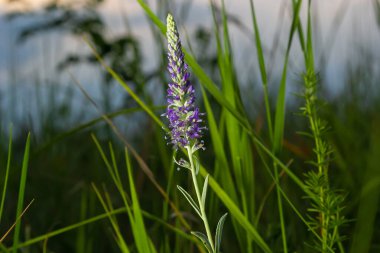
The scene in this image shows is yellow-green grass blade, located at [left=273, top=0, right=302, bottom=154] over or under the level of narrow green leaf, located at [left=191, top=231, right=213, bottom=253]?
over

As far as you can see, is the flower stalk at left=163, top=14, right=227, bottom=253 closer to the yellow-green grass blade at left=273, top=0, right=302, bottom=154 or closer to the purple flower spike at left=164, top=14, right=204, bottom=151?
the purple flower spike at left=164, top=14, right=204, bottom=151

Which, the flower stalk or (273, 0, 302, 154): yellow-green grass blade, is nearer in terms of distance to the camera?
the flower stalk

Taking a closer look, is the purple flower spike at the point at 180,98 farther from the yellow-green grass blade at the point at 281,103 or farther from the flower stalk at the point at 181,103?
the yellow-green grass blade at the point at 281,103

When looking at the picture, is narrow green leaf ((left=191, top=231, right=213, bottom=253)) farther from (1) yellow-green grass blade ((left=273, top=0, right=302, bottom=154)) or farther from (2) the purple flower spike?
(1) yellow-green grass blade ((left=273, top=0, right=302, bottom=154))

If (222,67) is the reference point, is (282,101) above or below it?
below

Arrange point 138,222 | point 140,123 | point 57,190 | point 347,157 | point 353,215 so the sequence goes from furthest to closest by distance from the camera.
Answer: point 140,123
point 57,190
point 347,157
point 353,215
point 138,222

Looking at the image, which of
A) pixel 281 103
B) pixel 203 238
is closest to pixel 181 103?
pixel 203 238

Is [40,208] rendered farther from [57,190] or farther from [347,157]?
[347,157]

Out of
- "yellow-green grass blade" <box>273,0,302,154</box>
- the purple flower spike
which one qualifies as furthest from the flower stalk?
"yellow-green grass blade" <box>273,0,302,154</box>

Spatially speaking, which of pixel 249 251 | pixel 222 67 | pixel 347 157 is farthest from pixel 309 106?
pixel 347 157
